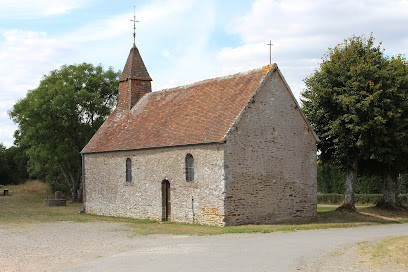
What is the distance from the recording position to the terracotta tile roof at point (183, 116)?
70.9ft

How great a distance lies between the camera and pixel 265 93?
2203 centimetres

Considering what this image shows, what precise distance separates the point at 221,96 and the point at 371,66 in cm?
918

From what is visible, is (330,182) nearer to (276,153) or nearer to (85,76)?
(276,153)

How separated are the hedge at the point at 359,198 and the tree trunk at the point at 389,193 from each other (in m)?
5.61

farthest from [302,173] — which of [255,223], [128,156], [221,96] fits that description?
[128,156]

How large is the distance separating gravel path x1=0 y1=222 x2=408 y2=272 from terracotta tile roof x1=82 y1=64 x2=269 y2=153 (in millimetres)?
6060

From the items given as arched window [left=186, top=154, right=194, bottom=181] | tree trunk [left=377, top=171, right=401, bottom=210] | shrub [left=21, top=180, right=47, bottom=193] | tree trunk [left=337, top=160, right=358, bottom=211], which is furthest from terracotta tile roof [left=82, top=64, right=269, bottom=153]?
shrub [left=21, top=180, right=47, bottom=193]

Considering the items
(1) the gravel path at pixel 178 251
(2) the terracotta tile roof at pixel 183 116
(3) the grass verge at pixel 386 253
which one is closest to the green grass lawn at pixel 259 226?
(1) the gravel path at pixel 178 251

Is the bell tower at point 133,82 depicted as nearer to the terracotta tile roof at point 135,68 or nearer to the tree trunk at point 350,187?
the terracotta tile roof at point 135,68

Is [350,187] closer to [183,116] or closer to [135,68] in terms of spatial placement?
[183,116]

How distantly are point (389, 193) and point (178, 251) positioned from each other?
20.2 metres

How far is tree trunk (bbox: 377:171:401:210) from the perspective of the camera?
28.4 m

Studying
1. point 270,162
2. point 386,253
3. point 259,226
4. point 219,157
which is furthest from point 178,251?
point 270,162

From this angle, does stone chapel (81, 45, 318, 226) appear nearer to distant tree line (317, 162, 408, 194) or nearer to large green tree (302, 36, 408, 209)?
large green tree (302, 36, 408, 209)
